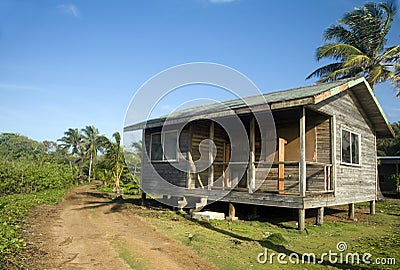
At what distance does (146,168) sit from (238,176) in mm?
4983

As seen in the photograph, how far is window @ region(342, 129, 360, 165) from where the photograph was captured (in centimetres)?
1240

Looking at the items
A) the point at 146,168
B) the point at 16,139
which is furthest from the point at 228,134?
the point at 16,139

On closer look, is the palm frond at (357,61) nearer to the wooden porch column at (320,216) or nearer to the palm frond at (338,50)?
the palm frond at (338,50)

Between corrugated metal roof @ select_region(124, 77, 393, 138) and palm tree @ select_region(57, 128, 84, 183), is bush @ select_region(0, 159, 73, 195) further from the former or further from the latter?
palm tree @ select_region(57, 128, 84, 183)

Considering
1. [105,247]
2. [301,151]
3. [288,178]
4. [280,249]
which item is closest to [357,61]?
[288,178]

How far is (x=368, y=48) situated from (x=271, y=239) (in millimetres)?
21429

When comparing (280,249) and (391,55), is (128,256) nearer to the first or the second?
(280,249)

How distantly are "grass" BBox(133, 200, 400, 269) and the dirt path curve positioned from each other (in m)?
0.51

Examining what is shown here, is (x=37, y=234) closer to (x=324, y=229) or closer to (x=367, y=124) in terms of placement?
(x=324, y=229)

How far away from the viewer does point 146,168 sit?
635 inches

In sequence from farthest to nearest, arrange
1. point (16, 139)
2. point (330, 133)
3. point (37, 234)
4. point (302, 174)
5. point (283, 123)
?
point (16, 139) < point (283, 123) < point (330, 133) < point (302, 174) < point (37, 234)

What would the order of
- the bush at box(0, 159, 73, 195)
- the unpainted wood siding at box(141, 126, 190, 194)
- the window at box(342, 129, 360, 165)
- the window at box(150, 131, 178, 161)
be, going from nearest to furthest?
the window at box(342, 129, 360, 165) → the unpainted wood siding at box(141, 126, 190, 194) → the window at box(150, 131, 178, 161) → the bush at box(0, 159, 73, 195)

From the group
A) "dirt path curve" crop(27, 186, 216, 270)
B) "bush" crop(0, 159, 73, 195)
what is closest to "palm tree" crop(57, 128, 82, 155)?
"bush" crop(0, 159, 73, 195)

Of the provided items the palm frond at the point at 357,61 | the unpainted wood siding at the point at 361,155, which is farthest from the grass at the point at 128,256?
the palm frond at the point at 357,61
